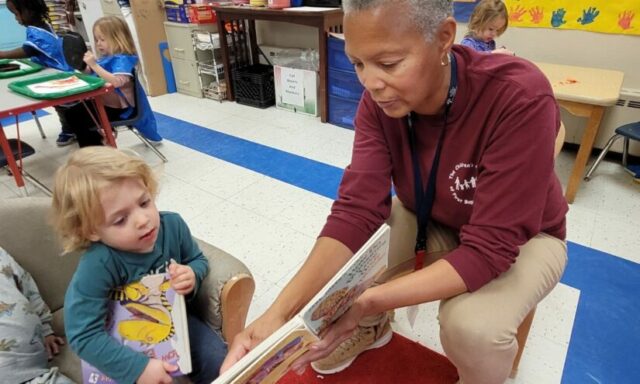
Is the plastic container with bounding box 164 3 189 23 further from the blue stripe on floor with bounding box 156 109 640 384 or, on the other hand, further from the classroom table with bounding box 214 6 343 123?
the blue stripe on floor with bounding box 156 109 640 384

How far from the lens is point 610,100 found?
1.84 m

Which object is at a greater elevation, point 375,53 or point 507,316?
point 375,53

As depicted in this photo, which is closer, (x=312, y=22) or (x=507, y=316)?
(x=507, y=316)

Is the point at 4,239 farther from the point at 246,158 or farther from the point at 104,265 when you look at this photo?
the point at 246,158

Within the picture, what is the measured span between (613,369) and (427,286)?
896 mm

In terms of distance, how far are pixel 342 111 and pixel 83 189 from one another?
2.59m

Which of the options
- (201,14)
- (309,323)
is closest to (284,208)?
(309,323)

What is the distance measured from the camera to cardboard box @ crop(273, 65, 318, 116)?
3369mm

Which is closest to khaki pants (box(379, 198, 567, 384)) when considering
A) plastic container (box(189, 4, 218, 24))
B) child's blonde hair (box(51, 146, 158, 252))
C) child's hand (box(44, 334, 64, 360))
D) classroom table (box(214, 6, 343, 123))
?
child's blonde hair (box(51, 146, 158, 252))

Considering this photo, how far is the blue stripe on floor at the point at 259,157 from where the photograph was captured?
2.49 metres

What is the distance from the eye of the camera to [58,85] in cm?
199

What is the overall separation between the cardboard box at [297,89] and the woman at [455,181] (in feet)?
7.89

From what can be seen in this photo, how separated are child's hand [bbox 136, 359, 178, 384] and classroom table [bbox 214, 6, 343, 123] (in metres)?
2.63

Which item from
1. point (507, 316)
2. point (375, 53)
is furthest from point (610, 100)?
point (375, 53)
